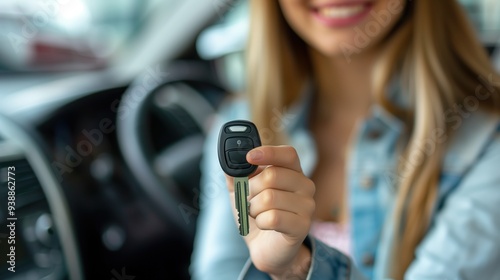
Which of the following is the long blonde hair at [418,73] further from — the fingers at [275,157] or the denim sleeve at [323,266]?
the fingers at [275,157]

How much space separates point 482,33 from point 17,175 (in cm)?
57

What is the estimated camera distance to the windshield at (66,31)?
78cm

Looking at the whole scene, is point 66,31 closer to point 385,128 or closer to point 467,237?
point 385,128

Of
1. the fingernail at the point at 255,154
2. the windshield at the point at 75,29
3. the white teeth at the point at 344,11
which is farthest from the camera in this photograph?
the windshield at the point at 75,29

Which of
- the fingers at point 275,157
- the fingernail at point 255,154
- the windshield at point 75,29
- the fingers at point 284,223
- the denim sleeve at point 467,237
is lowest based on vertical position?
the denim sleeve at point 467,237

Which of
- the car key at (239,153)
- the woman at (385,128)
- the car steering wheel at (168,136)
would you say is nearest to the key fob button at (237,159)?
the car key at (239,153)

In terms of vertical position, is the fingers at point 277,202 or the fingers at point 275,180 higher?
the fingers at point 275,180

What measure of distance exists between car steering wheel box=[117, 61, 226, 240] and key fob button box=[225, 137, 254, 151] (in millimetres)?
475

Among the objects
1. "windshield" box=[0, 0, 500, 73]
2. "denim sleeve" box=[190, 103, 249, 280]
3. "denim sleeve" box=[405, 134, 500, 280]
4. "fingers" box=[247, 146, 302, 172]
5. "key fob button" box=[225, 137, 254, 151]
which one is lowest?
"denim sleeve" box=[405, 134, 500, 280]

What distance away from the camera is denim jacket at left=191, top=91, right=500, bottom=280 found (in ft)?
1.70

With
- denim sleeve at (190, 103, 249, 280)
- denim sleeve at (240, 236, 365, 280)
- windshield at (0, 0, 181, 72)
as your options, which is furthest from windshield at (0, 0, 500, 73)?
denim sleeve at (240, 236, 365, 280)

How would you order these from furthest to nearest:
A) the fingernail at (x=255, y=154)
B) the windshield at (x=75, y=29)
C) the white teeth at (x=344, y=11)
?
the windshield at (x=75, y=29) < the white teeth at (x=344, y=11) < the fingernail at (x=255, y=154)

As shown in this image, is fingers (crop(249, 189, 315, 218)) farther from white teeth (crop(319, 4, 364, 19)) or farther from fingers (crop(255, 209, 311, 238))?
white teeth (crop(319, 4, 364, 19))

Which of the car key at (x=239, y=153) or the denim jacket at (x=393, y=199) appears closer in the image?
the car key at (x=239, y=153)
